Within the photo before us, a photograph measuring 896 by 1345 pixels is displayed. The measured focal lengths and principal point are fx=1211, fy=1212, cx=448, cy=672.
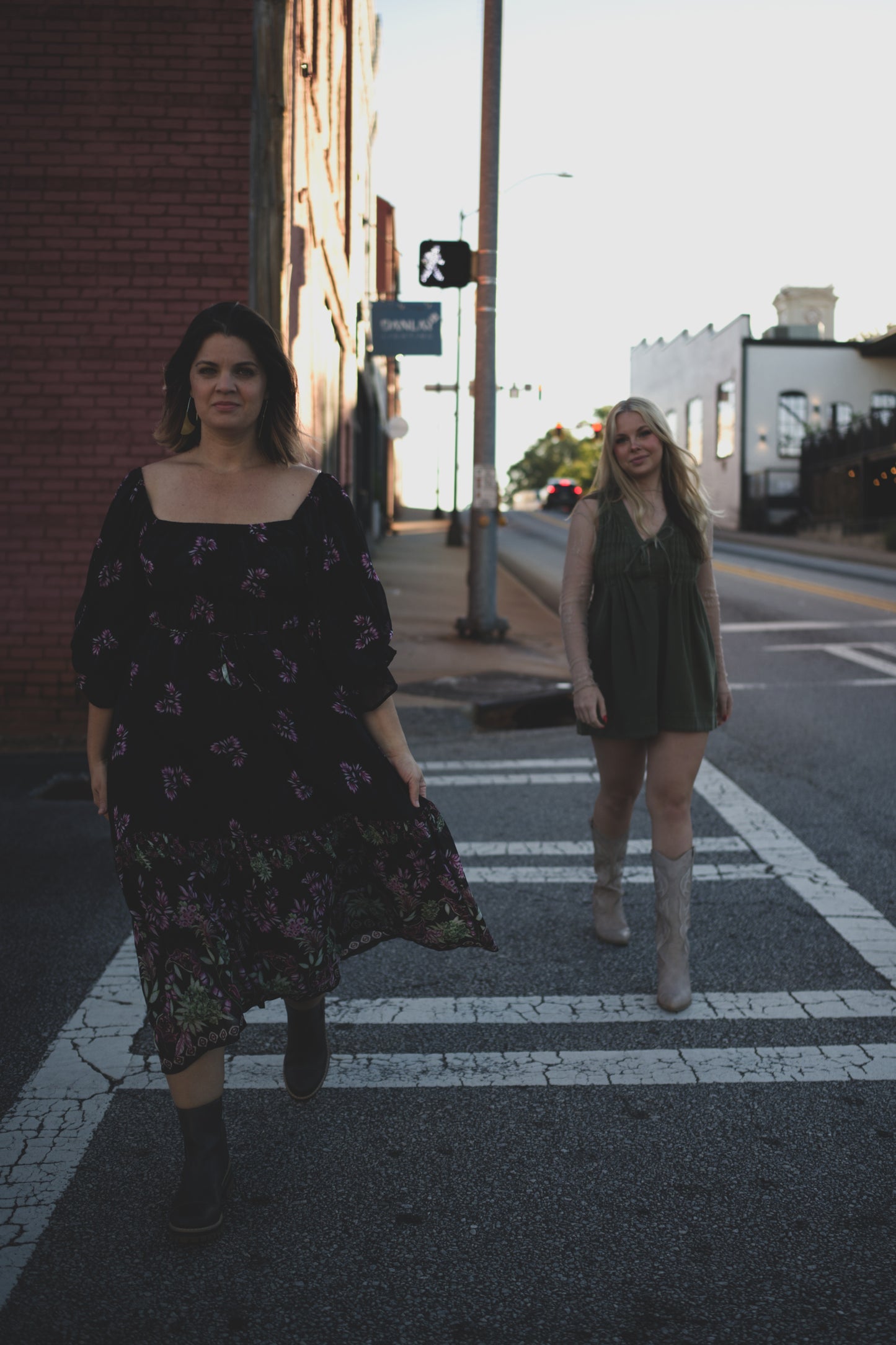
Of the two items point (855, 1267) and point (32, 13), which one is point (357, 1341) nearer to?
point (855, 1267)

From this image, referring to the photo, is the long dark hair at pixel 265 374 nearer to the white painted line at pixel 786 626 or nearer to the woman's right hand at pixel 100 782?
the woman's right hand at pixel 100 782

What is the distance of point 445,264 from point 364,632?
11.0 metres

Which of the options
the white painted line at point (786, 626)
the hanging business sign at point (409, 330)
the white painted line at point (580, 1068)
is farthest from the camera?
the hanging business sign at point (409, 330)

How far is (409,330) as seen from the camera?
57.5ft

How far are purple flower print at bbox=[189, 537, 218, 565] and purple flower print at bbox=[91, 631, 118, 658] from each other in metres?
0.26

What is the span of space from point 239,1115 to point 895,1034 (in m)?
1.91

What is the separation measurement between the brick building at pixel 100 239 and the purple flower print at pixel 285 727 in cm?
618

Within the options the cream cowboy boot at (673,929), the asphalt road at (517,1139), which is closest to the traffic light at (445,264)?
the asphalt road at (517,1139)

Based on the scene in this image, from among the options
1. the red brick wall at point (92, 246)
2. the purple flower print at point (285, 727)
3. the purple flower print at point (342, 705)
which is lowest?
the purple flower print at point (285, 727)

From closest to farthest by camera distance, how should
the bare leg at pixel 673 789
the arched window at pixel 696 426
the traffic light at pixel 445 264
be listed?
the bare leg at pixel 673 789, the traffic light at pixel 445 264, the arched window at pixel 696 426

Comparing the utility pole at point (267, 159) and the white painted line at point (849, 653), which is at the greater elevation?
the utility pole at point (267, 159)

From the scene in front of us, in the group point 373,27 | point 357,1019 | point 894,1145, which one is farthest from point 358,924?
point 373,27

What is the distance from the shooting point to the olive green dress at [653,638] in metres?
3.89

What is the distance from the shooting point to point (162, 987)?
101 inches
